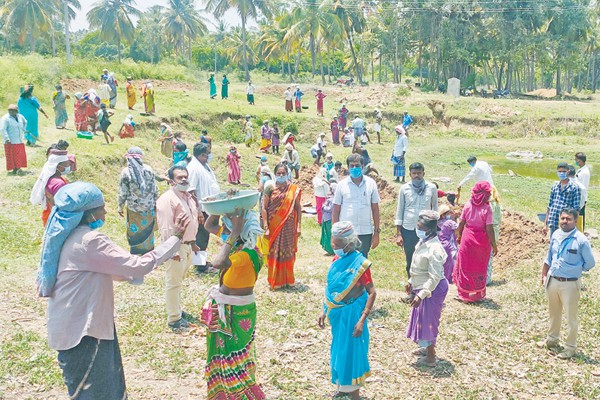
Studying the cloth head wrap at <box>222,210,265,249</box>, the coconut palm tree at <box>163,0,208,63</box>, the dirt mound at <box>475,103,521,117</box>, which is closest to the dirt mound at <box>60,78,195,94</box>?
the dirt mound at <box>475,103,521,117</box>

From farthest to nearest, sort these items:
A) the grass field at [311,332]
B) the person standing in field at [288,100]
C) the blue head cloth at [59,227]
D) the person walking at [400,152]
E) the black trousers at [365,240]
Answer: the person standing in field at [288,100] < the person walking at [400,152] < the black trousers at [365,240] < the grass field at [311,332] < the blue head cloth at [59,227]

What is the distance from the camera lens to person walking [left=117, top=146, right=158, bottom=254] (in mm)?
7617

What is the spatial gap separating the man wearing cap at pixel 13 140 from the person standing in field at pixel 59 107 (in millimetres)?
4793

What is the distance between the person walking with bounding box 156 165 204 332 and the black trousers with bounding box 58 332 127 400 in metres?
2.36

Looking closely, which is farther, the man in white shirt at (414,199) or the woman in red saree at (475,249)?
the woman in red saree at (475,249)

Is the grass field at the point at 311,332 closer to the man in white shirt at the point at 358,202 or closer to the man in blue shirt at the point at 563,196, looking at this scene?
the man in blue shirt at the point at 563,196

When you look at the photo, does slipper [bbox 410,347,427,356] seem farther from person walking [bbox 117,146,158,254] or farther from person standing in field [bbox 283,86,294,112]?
person standing in field [bbox 283,86,294,112]

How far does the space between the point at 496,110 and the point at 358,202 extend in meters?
28.8

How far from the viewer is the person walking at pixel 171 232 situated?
20.5 feet

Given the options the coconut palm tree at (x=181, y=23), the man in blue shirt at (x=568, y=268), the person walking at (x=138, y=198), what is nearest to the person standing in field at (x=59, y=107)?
the person walking at (x=138, y=198)

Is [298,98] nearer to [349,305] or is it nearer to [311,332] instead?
[311,332]

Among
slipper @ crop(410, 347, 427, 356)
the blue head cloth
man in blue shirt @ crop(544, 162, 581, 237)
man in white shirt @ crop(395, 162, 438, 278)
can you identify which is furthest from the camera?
man in blue shirt @ crop(544, 162, 581, 237)

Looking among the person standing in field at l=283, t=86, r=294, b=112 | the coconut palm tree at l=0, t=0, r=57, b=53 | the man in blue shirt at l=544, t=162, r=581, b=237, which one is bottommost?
the man in blue shirt at l=544, t=162, r=581, b=237

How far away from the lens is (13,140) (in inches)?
492
